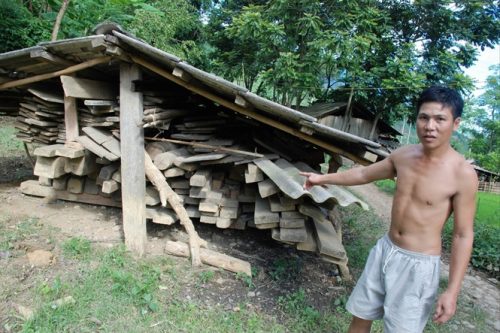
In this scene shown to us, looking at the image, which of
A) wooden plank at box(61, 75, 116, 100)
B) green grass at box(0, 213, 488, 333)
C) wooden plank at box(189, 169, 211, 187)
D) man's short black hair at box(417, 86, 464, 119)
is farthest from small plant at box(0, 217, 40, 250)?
man's short black hair at box(417, 86, 464, 119)

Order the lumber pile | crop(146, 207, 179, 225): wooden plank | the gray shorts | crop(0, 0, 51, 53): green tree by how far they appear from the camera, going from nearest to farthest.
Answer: the gray shorts → the lumber pile → crop(146, 207, 179, 225): wooden plank → crop(0, 0, 51, 53): green tree

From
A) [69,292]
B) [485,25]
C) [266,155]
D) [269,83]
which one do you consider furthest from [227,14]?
[69,292]

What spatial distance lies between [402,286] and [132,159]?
338cm

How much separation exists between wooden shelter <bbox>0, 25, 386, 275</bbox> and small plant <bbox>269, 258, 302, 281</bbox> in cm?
64

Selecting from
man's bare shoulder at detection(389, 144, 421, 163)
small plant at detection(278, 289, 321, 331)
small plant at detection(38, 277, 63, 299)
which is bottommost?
small plant at detection(278, 289, 321, 331)

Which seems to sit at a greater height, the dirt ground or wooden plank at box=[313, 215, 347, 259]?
wooden plank at box=[313, 215, 347, 259]

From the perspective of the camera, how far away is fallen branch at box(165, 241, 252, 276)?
4.21 meters

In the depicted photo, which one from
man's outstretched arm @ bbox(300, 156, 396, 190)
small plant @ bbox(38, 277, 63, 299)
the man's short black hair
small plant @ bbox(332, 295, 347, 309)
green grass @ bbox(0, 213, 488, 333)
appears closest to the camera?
the man's short black hair

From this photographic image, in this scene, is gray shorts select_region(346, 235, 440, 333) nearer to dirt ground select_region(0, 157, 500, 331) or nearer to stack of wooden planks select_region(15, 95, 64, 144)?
dirt ground select_region(0, 157, 500, 331)

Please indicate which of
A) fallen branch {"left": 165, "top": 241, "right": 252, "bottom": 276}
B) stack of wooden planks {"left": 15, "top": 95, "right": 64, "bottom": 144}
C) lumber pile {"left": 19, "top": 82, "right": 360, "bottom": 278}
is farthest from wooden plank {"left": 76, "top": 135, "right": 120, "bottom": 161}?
fallen branch {"left": 165, "top": 241, "right": 252, "bottom": 276}

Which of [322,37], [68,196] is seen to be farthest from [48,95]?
[322,37]

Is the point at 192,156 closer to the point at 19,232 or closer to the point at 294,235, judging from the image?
the point at 294,235

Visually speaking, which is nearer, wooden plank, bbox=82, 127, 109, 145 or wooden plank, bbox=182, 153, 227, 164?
wooden plank, bbox=182, 153, 227, 164

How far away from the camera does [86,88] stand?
4.39m
